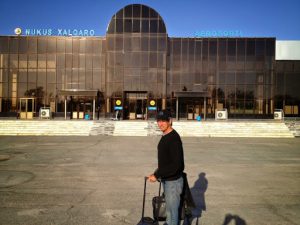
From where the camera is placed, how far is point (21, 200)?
23.6 ft

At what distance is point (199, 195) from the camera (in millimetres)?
7719

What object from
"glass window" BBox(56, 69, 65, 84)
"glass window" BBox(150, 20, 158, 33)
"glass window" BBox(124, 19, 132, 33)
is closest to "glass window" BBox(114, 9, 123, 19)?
"glass window" BBox(124, 19, 132, 33)

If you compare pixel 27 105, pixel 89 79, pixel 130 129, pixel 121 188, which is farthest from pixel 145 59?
pixel 121 188

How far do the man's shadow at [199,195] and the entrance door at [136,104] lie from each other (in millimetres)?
30336

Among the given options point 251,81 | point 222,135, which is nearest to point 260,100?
point 251,81

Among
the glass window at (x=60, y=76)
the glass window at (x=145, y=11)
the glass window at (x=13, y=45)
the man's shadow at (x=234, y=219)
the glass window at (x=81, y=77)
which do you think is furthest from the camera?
the glass window at (x=13, y=45)

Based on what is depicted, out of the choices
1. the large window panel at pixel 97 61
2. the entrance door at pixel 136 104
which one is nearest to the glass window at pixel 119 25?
the large window panel at pixel 97 61

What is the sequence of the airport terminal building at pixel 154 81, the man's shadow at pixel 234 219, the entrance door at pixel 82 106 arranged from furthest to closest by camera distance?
the entrance door at pixel 82 106 → the airport terminal building at pixel 154 81 → the man's shadow at pixel 234 219

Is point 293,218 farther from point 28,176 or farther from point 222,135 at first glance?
point 222,135

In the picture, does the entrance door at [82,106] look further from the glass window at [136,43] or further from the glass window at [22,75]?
the glass window at [136,43]

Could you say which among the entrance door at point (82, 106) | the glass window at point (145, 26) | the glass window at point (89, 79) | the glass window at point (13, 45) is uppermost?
the glass window at point (145, 26)

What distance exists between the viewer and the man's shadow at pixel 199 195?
6.26 m

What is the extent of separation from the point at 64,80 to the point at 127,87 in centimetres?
929

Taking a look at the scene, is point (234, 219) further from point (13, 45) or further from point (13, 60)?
point (13, 45)
